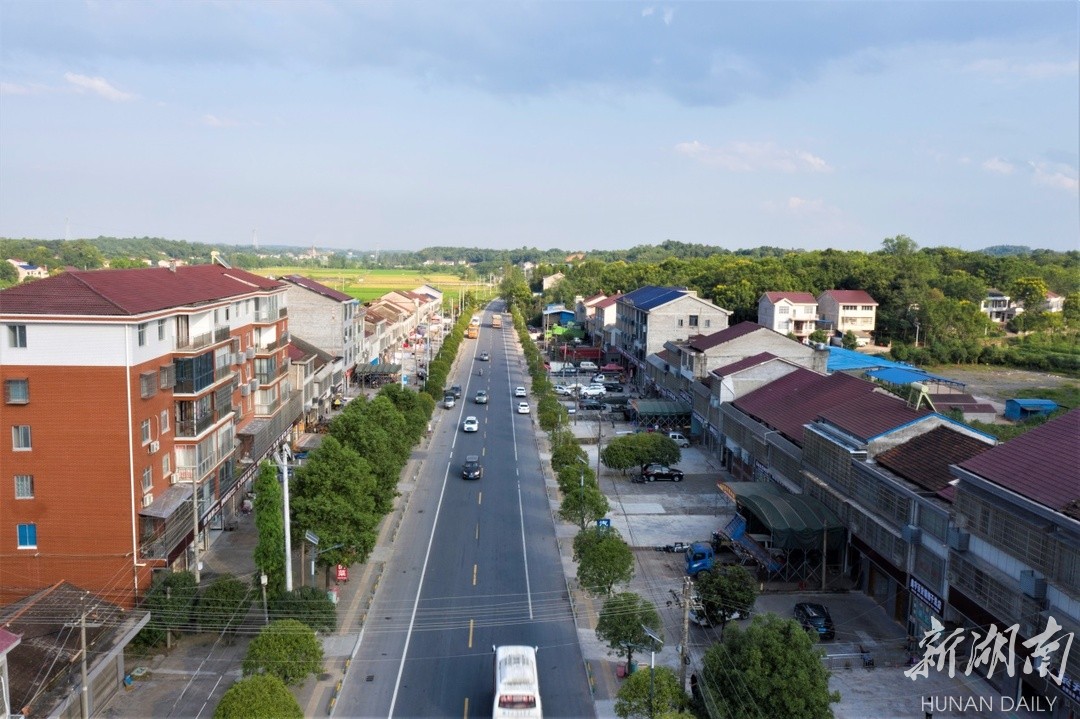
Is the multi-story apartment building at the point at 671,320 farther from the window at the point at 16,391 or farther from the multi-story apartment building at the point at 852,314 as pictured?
the window at the point at 16,391

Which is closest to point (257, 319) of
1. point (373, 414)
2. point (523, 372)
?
point (373, 414)

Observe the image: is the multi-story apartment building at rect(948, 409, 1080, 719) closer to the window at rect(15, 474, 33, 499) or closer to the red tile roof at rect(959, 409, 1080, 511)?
the red tile roof at rect(959, 409, 1080, 511)

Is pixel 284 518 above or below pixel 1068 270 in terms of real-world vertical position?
below

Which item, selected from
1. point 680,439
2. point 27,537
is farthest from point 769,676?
point 680,439

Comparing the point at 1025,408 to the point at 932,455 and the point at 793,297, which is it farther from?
the point at 932,455

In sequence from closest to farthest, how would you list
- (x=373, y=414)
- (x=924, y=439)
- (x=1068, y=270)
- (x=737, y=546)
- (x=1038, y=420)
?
(x=924, y=439), (x=737, y=546), (x=373, y=414), (x=1038, y=420), (x=1068, y=270)

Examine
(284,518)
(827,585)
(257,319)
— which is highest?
(257,319)

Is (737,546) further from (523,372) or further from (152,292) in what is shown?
(523,372)

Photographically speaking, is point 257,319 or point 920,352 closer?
point 257,319

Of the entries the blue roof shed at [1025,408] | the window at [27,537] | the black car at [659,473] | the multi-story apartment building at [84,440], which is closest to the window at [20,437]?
the multi-story apartment building at [84,440]
